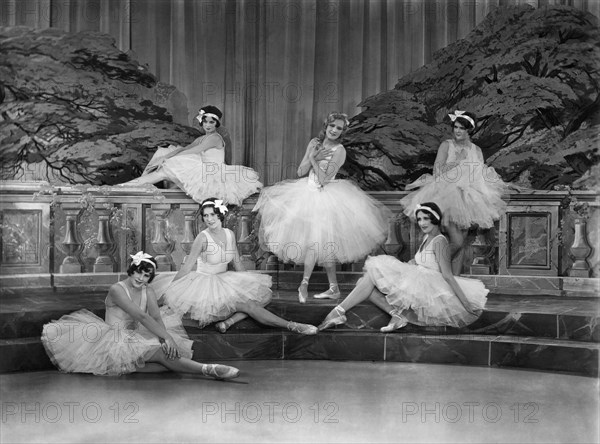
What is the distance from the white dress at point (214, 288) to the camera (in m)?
5.95

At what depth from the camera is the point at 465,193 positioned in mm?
7082

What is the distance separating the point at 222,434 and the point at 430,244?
253 cm

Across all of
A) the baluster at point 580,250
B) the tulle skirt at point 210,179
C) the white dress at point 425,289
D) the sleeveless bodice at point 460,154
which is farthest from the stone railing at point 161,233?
the white dress at point 425,289

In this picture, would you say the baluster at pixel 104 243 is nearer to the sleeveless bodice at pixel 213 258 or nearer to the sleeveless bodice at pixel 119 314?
the sleeveless bodice at pixel 213 258

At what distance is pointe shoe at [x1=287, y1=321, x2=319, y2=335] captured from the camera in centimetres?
596

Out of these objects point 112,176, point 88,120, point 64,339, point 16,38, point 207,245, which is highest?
point 16,38

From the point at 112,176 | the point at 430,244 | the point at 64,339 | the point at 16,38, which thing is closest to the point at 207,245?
the point at 64,339

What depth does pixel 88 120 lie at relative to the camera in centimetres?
841

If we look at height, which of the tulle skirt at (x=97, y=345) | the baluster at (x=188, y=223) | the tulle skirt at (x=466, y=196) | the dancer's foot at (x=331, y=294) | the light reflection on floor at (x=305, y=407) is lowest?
the light reflection on floor at (x=305, y=407)

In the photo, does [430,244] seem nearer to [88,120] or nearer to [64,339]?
[64,339]

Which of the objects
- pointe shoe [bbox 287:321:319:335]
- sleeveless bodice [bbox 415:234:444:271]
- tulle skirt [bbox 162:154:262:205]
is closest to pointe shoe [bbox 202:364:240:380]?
pointe shoe [bbox 287:321:319:335]

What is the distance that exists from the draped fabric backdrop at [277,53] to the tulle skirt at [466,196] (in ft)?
5.31

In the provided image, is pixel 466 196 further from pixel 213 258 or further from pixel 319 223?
pixel 213 258

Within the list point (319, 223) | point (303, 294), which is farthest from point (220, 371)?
point (319, 223)
